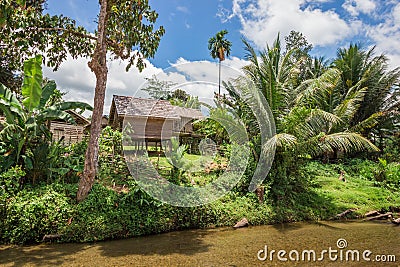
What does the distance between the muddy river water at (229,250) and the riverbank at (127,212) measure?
0.24 meters

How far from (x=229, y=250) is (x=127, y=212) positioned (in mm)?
2189

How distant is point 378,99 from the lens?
1402cm

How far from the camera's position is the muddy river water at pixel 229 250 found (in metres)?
4.40

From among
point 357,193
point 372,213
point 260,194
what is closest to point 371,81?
point 357,193

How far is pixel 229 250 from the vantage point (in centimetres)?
501

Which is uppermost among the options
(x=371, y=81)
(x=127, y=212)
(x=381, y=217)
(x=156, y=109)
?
(x=371, y=81)

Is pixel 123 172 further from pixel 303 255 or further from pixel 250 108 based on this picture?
pixel 303 255

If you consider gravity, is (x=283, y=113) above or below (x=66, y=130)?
above

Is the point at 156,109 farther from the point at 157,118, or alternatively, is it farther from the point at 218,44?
the point at 218,44

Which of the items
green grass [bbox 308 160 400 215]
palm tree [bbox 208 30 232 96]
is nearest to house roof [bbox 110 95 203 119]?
green grass [bbox 308 160 400 215]

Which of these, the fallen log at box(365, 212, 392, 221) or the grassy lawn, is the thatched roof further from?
the fallen log at box(365, 212, 392, 221)

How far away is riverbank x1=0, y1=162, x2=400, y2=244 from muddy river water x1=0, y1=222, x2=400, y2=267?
238mm

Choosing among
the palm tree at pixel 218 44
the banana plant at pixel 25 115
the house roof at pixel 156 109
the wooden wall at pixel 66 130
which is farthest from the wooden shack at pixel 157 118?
the palm tree at pixel 218 44

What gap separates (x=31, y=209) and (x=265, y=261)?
13.2 ft
